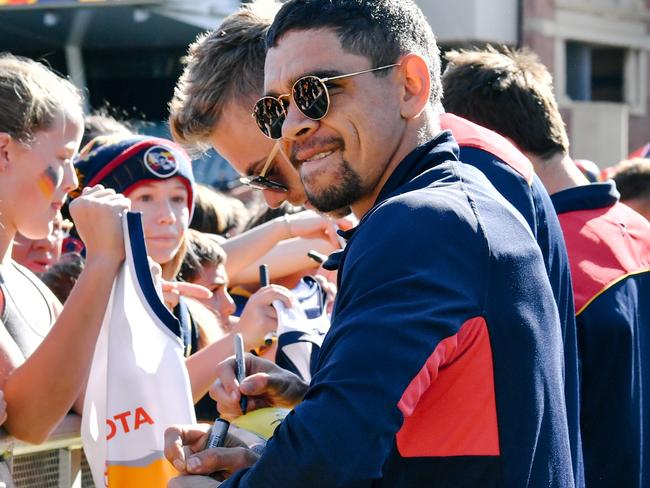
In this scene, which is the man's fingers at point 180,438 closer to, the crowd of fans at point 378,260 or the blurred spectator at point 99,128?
the crowd of fans at point 378,260

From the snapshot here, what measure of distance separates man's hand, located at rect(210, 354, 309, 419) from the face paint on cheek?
1053 millimetres

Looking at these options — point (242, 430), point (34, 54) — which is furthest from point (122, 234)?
point (34, 54)

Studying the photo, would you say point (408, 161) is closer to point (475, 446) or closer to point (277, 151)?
point (475, 446)

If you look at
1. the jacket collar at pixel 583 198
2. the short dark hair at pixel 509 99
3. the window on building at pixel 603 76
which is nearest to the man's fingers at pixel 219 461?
the jacket collar at pixel 583 198

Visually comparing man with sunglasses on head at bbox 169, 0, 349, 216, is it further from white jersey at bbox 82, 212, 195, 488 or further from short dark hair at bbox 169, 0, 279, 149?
white jersey at bbox 82, 212, 195, 488

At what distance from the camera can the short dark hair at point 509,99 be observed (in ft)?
12.0

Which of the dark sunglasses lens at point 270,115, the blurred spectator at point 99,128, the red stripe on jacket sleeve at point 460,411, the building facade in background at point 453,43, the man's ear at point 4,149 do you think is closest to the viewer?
the red stripe on jacket sleeve at point 460,411

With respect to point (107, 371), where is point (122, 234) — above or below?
above

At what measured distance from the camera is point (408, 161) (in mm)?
2178

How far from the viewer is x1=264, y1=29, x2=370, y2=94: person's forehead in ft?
7.27

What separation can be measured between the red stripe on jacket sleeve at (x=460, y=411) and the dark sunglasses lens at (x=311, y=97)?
541 mm

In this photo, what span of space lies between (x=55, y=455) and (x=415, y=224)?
190 cm

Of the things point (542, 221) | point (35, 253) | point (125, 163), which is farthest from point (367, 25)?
point (35, 253)

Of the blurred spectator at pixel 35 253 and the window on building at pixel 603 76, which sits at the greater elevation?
the blurred spectator at pixel 35 253
